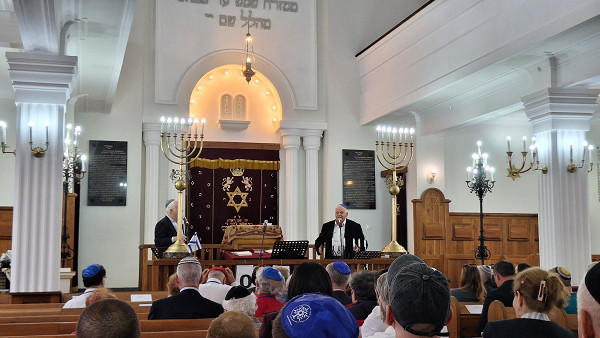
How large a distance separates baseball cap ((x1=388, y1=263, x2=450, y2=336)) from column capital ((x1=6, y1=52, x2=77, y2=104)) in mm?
5991

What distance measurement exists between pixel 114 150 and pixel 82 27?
5066 mm

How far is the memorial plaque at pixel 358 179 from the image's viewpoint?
13906 millimetres

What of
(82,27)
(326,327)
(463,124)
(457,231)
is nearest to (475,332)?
(326,327)

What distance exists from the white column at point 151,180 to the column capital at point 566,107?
715 cm

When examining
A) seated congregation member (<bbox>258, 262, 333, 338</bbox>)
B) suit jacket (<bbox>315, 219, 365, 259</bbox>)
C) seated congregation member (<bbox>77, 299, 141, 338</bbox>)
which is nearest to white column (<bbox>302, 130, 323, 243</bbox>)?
suit jacket (<bbox>315, 219, 365, 259</bbox>)

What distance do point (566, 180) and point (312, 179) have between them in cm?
566

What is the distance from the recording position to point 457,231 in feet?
44.8

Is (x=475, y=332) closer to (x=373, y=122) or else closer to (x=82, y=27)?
(x=82, y=27)

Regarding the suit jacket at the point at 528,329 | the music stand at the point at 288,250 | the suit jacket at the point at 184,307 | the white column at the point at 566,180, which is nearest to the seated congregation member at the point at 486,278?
the music stand at the point at 288,250

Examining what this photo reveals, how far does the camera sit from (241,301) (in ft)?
13.5

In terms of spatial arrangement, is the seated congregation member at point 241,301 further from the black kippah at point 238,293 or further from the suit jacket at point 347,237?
the suit jacket at point 347,237

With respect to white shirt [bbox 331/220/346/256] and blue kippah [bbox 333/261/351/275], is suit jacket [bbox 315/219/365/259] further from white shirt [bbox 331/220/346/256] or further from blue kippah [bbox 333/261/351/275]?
blue kippah [bbox 333/261/351/275]

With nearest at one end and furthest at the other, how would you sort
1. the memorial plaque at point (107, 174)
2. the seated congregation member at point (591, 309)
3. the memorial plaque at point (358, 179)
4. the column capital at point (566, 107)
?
the seated congregation member at point (591, 309)
the column capital at point (566, 107)
the memorial plaque at point (107, 174)
the memorial plaque at point (358, 179)

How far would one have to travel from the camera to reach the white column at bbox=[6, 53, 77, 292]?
22.1 ft
